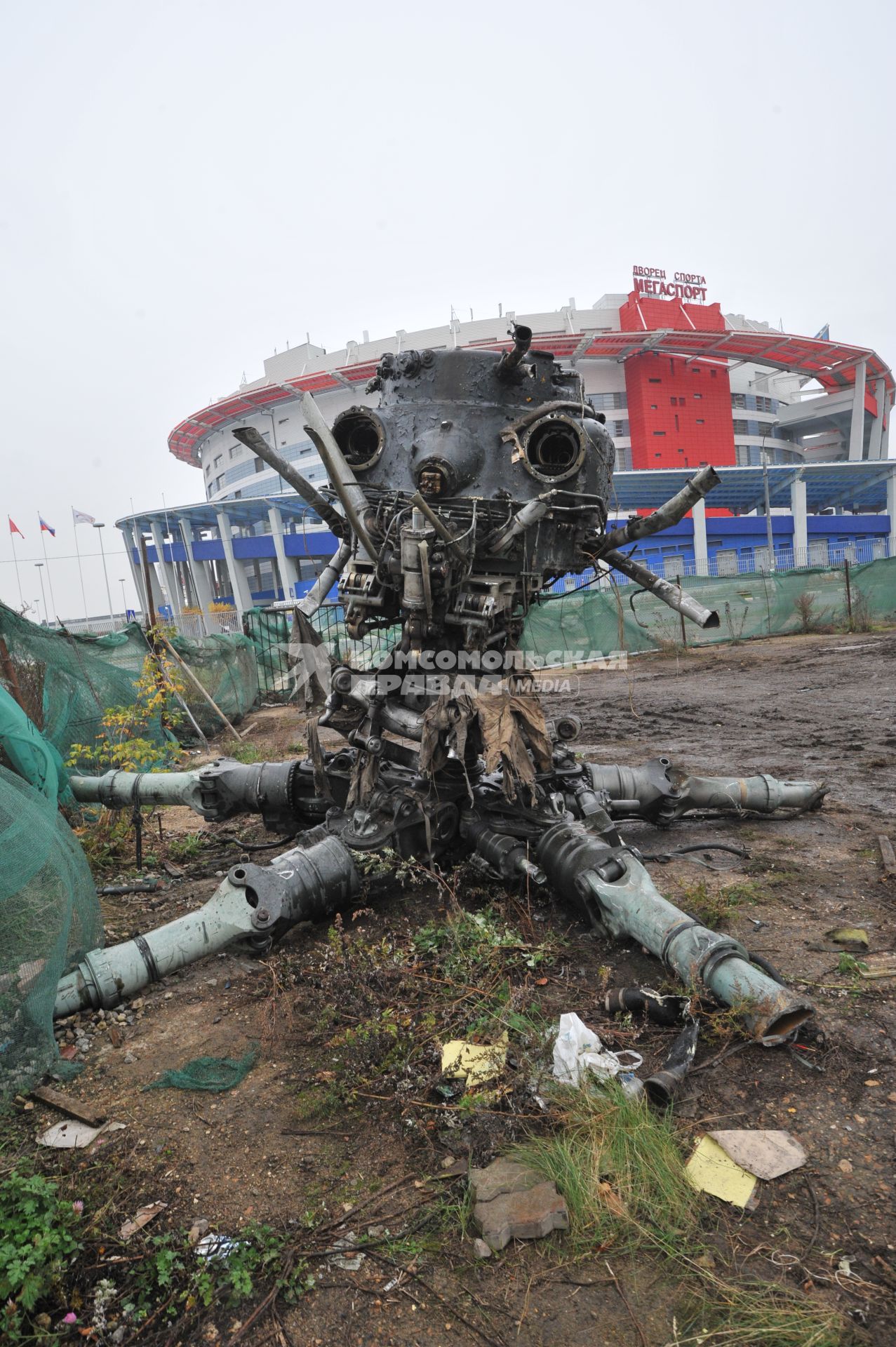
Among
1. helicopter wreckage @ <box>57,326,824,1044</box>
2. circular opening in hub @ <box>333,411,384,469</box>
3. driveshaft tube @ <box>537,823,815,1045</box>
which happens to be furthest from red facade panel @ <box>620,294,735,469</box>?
driveshaft tube @ <box>537,823,815,1045</box>

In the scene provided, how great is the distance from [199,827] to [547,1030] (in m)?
6.32

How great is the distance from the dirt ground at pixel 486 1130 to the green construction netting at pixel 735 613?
17266 mm

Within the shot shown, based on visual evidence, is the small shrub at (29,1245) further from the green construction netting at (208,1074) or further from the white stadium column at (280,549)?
the white stadium column at (280,549)

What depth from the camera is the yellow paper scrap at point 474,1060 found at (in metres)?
3.55

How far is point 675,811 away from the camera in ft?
23.8

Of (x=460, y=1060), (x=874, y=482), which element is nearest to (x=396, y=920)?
(x=460, y=1060)

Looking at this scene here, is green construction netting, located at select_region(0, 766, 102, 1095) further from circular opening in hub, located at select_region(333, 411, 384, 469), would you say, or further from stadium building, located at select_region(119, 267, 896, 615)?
stadium building, located at select_region(119, 267, 896, 615)

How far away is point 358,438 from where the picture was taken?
648 cm

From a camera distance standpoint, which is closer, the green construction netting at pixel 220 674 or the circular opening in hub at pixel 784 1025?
the circular opening in hub at pixel 784 1025

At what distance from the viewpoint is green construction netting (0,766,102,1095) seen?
3.77m

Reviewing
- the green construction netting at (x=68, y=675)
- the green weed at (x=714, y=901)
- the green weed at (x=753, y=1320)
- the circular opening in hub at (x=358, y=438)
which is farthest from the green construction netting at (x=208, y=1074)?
the green construction netting at (x=68, y=675)

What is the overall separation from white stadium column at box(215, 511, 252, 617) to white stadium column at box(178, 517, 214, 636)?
8.14ft

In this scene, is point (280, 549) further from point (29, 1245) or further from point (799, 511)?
point (29, 1245)

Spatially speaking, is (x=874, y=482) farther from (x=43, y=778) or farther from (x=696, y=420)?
(x=43, y=778)
